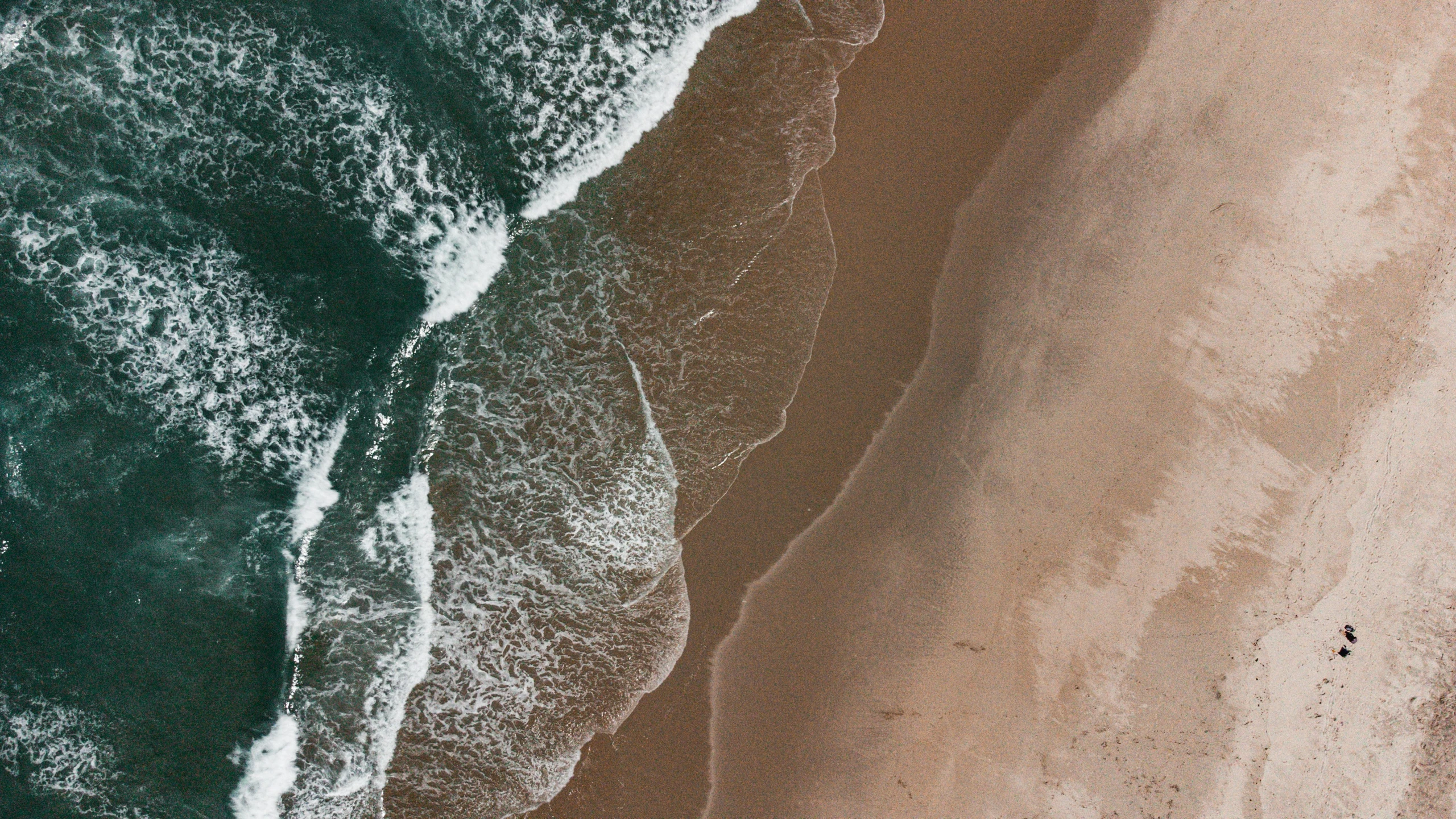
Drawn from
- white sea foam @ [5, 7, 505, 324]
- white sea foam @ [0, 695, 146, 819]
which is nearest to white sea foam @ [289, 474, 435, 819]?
white sea foam @ [0, 695, 146, 819]

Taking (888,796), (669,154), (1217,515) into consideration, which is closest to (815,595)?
(888,796)

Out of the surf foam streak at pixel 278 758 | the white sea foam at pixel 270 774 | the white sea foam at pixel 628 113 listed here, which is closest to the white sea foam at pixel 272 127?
the white sea foam at pixel 628 113

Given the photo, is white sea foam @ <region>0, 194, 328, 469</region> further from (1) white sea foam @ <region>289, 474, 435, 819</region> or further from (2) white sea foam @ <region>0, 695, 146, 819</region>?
(2) white sea foam @ <region>0, 695, 146, 819</region>

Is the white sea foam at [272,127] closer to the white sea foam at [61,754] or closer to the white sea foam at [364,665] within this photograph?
the white sea foam at [364,665]

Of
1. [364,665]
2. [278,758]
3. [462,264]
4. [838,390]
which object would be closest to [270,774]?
[278,758]

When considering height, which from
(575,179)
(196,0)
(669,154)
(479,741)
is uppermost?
(669,154)

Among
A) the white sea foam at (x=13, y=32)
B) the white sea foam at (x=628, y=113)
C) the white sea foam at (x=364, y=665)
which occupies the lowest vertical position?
the white sea foam at (x=364, y=665)

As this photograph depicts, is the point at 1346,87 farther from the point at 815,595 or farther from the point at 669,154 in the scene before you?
the point at 815,595
